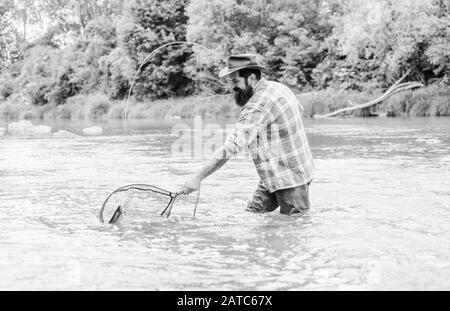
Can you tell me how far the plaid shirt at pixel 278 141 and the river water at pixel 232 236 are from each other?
39 cm

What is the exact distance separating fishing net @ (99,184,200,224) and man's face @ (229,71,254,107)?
0.95 meters

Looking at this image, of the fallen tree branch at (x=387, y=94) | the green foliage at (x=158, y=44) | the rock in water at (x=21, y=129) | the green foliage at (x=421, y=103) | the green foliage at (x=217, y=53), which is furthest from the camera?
the green foliage at (x=158, y=44)

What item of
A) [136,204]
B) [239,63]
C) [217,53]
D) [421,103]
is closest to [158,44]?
[217,53]

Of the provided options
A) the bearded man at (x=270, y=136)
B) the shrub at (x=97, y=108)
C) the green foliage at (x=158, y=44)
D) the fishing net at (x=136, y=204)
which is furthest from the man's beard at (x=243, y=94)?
the shrub at (x=97, y=108)

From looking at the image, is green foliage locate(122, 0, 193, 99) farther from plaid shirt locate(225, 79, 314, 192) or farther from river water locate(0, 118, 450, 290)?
plaid shirt locate(225, 79, 314, 192)

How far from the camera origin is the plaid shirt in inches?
217

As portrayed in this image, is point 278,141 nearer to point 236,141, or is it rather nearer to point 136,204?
point 236,141

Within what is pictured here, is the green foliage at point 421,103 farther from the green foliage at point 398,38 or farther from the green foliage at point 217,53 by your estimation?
the green foliage at point 398,38

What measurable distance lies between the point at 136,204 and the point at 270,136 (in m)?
2.06

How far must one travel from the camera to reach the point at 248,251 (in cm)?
463

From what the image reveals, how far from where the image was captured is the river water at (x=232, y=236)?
3904 mm

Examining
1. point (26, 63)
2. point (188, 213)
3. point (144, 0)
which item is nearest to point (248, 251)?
point (188, 213)

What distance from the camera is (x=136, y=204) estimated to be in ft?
23.1
